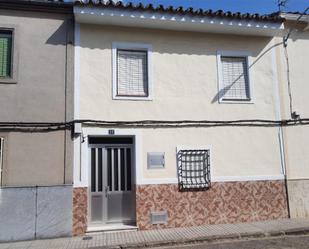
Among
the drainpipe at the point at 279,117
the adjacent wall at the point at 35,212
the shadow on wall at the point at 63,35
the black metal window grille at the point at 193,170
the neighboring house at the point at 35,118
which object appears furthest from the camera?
the drainpipe at the point at 279,117

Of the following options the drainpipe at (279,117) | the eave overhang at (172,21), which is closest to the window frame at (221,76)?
the eave overhang at (172,21)

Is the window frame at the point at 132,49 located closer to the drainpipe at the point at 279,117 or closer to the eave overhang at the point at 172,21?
the eave overhang at the point at 172,21

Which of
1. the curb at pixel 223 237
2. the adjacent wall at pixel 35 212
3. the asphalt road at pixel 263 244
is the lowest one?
the asphalt road at pixel 263 244

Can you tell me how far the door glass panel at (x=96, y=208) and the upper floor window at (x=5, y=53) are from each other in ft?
12.8

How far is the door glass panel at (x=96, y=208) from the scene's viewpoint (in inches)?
370

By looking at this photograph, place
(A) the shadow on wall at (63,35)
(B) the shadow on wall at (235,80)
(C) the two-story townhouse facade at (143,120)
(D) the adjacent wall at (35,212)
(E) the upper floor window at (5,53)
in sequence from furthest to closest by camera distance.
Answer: (B) the shadow on wall at (235,80) → (A) the shadow on wall at (63,35) → (E) the upper floor window at (5,53) → (C) the two-story townhouse facade at (143,120) → (D) the adjacent wall at (35,212)

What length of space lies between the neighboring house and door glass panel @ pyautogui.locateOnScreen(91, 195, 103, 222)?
68 centimetres

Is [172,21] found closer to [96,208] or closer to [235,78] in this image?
[235,78]

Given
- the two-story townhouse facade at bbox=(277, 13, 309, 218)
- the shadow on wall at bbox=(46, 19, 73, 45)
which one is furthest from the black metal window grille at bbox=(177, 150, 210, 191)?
the shadow on wall at bbox=(46, 19, 73, 45)

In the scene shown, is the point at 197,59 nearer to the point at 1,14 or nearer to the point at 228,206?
the point at 228,206

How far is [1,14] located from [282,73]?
8256 mm

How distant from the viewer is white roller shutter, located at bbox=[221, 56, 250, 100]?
34.8 feet

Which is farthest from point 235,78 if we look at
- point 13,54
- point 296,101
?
point 13,54

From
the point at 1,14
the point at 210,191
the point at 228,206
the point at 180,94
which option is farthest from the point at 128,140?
the point at 1,14
